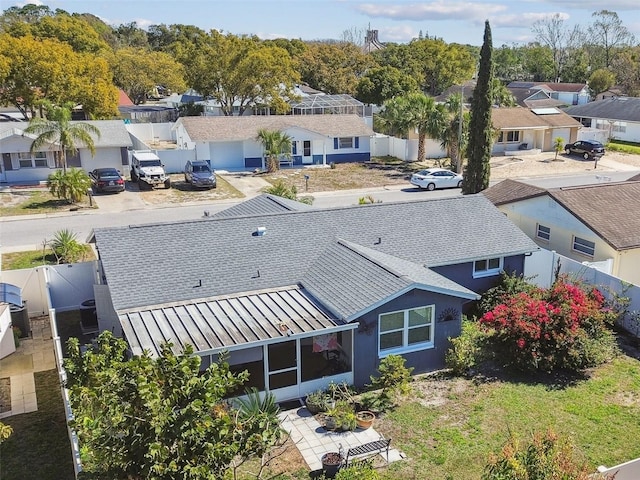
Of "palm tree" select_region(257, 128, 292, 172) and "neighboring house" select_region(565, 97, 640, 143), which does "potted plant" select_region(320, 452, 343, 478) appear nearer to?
"palm tree" select_region(257, 128, 292, 172)

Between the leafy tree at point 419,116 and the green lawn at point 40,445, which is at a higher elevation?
the leafy tree at point 419,116

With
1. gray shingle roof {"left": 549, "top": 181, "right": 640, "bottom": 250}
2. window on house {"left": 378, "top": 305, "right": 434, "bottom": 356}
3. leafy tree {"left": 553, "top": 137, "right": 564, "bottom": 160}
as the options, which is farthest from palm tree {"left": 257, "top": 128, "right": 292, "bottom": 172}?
window on house {"left": 378, "top": 305, "right": 434, "bottom": 356}

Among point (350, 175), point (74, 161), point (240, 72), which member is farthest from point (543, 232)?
point (240, 72)

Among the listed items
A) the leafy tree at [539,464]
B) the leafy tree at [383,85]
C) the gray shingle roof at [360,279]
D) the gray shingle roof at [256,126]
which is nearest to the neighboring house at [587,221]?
the gray shingle roof at [360,279]

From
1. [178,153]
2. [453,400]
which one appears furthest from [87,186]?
[453,400]

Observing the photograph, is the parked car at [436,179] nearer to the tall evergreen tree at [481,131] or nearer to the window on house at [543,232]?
the tall evergreen tree at [481,131]

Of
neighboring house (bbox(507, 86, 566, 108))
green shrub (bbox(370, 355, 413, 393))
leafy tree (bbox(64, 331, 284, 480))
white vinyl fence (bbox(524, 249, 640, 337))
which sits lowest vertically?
green shrub (bbox(370, 355, 413, 393))

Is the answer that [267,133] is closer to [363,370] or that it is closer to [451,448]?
[363,370]
